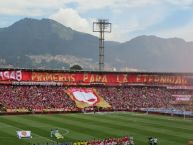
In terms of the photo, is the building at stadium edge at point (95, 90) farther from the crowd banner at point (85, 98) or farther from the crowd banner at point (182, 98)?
the crowd banner at point (85, 98)

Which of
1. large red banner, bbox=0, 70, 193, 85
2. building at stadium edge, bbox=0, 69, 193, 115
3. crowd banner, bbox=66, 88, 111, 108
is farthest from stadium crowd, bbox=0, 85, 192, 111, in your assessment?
large red banner, bbox=0, 70, 193, 85

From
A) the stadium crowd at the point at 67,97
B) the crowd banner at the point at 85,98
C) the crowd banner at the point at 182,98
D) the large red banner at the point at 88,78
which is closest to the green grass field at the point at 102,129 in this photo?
the stadium crowd at the point at 67,97

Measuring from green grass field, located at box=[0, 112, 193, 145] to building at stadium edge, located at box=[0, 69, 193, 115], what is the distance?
16301 mm

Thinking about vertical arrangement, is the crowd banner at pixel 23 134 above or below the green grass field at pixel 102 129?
above

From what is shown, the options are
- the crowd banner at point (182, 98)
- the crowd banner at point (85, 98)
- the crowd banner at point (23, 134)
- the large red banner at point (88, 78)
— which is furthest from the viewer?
the crowd banner at point (182, 98)

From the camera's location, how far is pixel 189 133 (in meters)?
55.1

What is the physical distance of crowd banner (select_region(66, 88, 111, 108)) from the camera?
92938 millimetres

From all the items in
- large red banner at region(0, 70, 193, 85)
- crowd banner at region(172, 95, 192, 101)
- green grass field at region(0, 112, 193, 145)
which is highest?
large red banner at region(0, 70, 193, 85)

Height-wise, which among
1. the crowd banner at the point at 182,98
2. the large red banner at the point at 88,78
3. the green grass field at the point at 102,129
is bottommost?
the green grass field at the point at 102,129

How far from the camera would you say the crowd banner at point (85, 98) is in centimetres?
9294

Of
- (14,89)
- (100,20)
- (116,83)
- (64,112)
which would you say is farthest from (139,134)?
(100,20)

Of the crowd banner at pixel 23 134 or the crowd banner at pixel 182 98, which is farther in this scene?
the crowd banner at pixel 182 98

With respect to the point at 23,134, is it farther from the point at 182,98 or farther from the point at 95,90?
the point at 182,98

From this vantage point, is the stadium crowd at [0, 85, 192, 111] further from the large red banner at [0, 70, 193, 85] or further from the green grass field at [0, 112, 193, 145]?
the green grass field at [0, 112, 193, 145]
